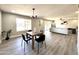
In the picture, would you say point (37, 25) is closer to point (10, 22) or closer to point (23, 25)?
point (23, 25)

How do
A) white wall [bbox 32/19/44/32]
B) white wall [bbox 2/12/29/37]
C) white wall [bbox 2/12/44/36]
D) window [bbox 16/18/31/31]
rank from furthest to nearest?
white wall [bbox 2/12/29/37] → white wall [bbox 2/12/44/36] → white wall [bbox 32/19/44/32] → window [bbox 16/18/31/31]

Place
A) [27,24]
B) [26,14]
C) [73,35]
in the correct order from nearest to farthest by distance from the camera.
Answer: [27,24]
[26,14]
[73,35]

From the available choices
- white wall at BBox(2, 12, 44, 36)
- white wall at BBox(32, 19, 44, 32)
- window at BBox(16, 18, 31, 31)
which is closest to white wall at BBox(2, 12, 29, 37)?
white wall at BBox(2, 12, 44, 36)

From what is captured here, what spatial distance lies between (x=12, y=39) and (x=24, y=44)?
2.50 ft

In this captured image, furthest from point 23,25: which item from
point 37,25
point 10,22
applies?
point 10,22

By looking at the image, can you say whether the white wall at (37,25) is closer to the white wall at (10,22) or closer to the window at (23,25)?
the white wall at (10,22)

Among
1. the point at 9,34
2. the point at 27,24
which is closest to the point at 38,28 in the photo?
the point at 27,24

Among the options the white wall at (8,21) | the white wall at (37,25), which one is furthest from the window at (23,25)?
the white wall at (8,21)

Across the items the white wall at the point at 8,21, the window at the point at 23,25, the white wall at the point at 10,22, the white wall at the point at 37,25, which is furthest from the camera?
the white wall at the point at 8,21

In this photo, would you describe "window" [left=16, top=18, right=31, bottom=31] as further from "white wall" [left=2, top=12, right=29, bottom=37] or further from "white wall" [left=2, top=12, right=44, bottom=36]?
"white wall" [left=2, top=12, right=29, bottom=37]

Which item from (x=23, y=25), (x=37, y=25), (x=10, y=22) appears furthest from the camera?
(x=10, y=22)

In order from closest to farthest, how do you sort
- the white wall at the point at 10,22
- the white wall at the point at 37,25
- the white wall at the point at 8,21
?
1. the white wall at the point at 37,25
2. the white wall at the point at 10,22
3. the white wall at the point at 8,21
